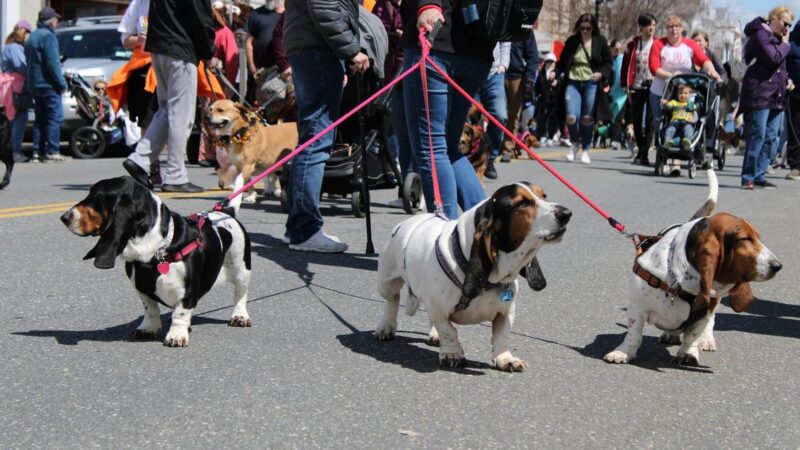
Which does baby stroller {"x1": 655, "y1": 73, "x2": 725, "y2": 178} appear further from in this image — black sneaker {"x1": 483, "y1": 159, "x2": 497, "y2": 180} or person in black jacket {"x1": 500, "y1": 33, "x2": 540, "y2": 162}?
black sneaker {"x1": 483, "y1": 159, "x2": 497, "y2": 180}

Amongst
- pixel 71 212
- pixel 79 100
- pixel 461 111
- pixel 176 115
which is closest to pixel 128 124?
pixel 79 100

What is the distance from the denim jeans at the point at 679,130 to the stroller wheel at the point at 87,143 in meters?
8.11

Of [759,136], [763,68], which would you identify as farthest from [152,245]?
[759,136]

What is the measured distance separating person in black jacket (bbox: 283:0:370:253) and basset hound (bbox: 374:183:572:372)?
7.61 feet

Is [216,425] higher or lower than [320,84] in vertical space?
lower

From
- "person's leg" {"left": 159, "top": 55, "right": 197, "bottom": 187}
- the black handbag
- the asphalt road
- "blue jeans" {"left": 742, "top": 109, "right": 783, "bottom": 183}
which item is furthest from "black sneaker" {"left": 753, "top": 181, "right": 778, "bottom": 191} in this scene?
the black handbag

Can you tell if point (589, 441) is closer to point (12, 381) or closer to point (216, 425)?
point (216, 425)

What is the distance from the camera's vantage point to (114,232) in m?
4.25

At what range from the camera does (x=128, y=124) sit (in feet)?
51.2

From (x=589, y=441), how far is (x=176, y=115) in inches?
274

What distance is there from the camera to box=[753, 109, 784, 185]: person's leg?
12789 millimetres

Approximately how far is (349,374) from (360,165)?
479 centimetres

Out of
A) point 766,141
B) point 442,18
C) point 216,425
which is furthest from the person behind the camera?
point 766,141

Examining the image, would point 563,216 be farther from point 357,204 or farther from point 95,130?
point 95,130
